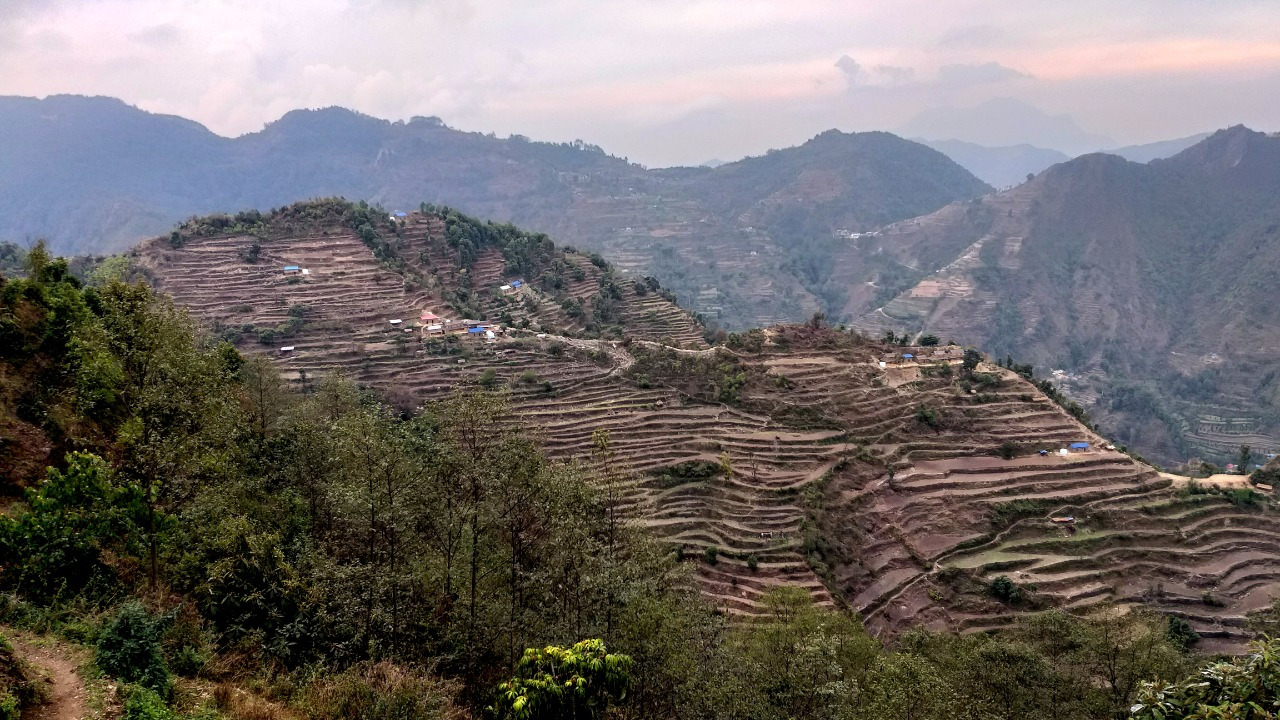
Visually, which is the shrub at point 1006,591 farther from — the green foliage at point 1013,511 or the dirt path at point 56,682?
the dirt path at point 56,682

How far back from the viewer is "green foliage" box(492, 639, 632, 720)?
9.72 m

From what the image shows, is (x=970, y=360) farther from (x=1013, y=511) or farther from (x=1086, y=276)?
(x=1086, y=276)

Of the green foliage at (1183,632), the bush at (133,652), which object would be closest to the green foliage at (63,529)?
the bush at (133,652)

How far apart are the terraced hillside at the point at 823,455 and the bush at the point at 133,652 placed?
13804 millimetres

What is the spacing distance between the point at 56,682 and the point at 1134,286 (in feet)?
614

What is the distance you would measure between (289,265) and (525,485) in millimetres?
56258

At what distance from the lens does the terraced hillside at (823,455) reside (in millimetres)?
31297

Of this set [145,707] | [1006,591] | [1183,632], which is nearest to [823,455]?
[1006,591]

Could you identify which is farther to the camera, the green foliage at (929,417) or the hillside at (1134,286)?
the hillside at (1134,286)

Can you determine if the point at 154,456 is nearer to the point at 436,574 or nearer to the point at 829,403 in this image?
the point at 436,574

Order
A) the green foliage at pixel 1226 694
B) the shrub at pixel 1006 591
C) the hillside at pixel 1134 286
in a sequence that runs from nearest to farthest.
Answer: the green foliage at pixel 1226 694
the shrub at pixel 1006 591
the hillside at pixel 1134 286

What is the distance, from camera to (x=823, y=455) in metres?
38.3

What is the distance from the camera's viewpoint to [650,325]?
212 ft

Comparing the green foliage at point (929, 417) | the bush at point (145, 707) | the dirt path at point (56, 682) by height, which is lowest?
the green foliage at point (929, 417)
